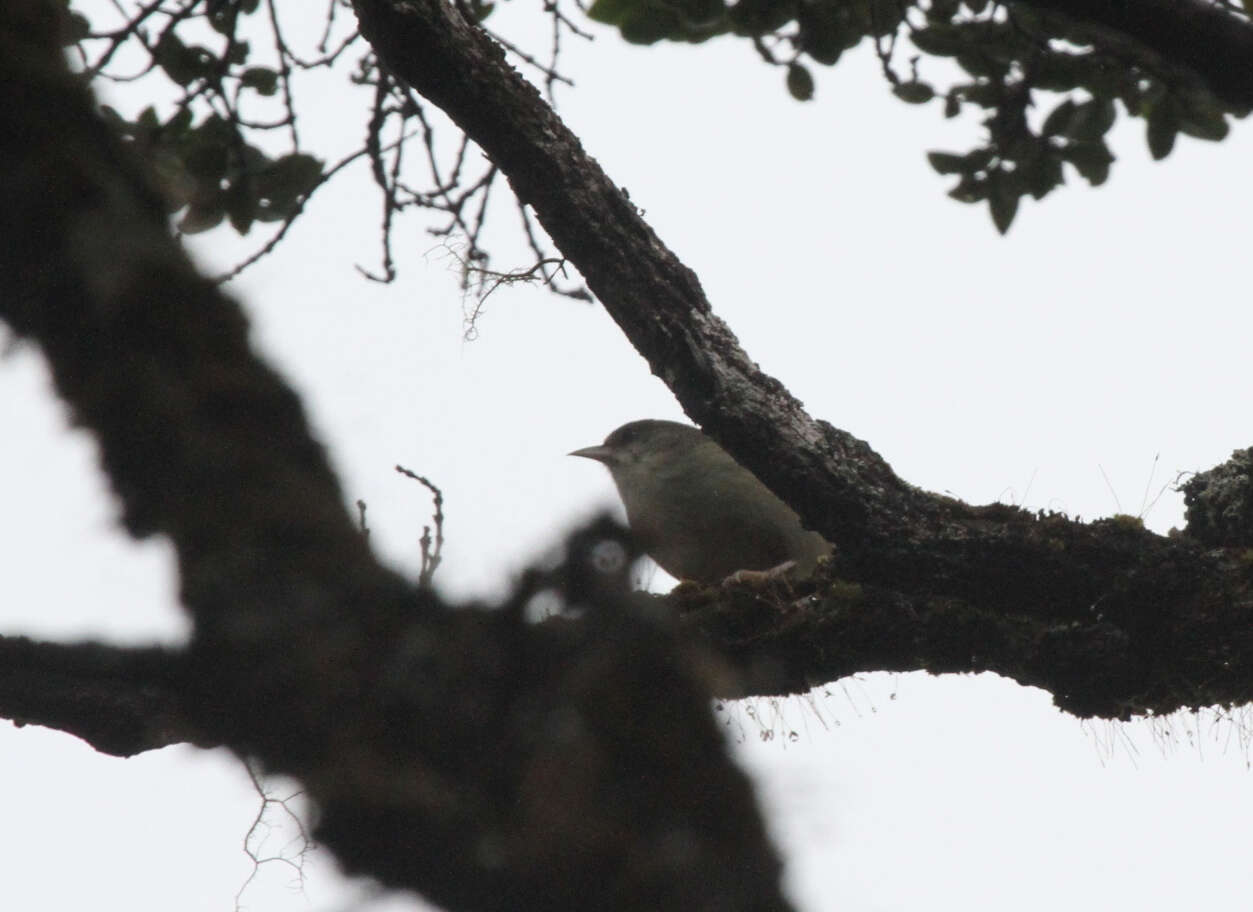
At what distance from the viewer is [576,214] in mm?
3990

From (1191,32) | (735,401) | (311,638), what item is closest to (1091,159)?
(735,401)

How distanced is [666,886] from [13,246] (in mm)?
1070

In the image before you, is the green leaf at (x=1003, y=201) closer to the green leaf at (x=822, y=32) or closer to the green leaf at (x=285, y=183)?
the green leaf at (x=822, y=32)

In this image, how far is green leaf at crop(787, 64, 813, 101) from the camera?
4594 millimetres

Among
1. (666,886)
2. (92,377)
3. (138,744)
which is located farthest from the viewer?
(138,744)

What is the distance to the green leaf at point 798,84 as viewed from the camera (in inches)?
181

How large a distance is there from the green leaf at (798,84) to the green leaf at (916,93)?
357 millimetres

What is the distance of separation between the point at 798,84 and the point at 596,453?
3.50m

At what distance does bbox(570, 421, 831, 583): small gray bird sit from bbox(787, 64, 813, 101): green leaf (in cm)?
197

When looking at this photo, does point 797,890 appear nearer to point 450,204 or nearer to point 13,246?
point 13,246

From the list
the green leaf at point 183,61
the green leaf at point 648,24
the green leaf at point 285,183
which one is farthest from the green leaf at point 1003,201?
the green leaf at point 183,61

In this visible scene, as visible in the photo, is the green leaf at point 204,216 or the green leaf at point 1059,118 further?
the green leaf at point 204,216

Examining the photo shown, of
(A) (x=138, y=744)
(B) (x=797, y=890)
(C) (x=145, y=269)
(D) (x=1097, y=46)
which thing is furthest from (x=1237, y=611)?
(C) (x=145, y=269)

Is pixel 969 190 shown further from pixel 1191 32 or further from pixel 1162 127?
pixel 1191 32
